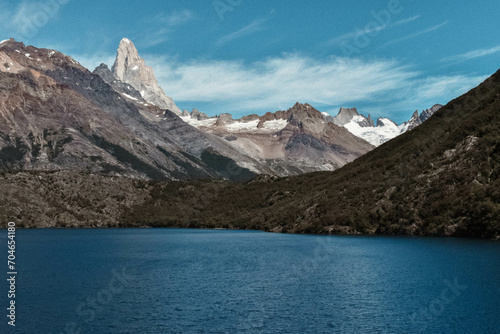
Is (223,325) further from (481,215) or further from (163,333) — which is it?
(481,215)

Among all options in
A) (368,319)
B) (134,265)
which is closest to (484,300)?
(368,319)

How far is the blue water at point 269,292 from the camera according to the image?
50.8 m

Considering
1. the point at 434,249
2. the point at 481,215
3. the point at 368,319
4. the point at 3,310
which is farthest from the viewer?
the point at 481,215

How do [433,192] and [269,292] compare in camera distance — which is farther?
[433,192]

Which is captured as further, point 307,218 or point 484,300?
point 307,218

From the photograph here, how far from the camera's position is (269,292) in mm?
67375

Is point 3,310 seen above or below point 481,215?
below

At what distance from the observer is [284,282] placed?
2945 inches

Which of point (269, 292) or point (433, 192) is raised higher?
point (433, 192)

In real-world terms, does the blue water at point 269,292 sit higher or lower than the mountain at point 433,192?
lower

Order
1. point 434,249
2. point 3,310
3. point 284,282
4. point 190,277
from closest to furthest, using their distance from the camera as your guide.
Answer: point 3,310 < point 284,282 < point 190,277 < point 434,249

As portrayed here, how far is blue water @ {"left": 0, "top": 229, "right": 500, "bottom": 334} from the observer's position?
50.8 metres

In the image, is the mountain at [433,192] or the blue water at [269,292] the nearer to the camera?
the blue water at [269,292]

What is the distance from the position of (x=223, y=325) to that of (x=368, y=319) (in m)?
16.0
